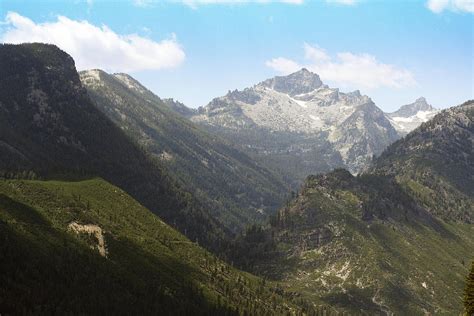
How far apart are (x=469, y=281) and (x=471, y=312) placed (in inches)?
264

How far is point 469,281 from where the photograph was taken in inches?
4589

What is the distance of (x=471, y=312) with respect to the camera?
11644 centimetres
